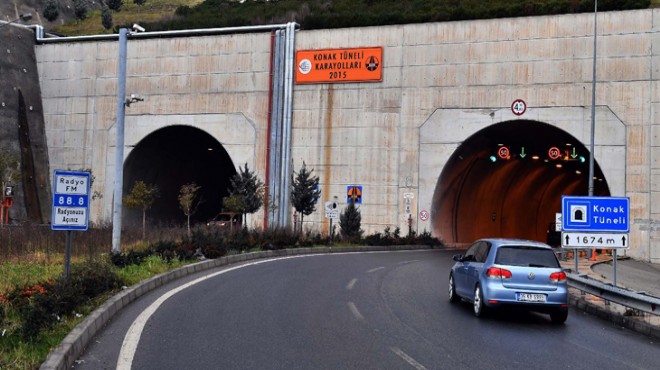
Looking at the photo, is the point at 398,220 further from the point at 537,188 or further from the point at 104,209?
the point at 537,188

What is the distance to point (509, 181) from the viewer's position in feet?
186

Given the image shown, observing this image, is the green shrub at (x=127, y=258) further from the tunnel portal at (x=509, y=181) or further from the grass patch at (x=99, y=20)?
the grass patch at (x=99, y=20)

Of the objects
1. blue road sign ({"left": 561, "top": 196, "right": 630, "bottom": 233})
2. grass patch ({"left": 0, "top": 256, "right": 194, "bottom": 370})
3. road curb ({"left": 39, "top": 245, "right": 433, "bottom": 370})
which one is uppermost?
blue road sign ({"left": 561, "top": 196, "right": 630, "bottom": 233})

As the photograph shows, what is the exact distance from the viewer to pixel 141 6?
282ft

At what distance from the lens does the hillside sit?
4319 cm

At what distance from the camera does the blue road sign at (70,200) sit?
12.9 metres

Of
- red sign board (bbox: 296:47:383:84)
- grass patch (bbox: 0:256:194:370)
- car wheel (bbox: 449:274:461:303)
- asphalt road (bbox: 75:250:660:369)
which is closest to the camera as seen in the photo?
grass patch (bbox: 0:256:194:370)

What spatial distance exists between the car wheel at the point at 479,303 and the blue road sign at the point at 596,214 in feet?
15.0

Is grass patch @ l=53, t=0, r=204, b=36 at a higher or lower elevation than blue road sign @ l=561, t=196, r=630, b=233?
higher

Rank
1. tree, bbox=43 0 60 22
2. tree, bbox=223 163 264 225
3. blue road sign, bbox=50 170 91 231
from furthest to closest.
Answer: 1. tree, bbox=43 0 60 22
2. tree, bbox=223 163 264 225
3. blue road sign, bbox=50 170 91 231

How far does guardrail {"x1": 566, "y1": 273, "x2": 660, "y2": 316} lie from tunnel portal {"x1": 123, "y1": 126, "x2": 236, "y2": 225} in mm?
32733

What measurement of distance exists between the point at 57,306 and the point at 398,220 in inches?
1308

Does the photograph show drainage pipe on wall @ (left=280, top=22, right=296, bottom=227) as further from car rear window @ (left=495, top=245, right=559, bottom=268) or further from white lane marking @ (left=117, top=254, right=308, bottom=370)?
car rear window @ (left=495, top=245, right=559, bottom=268)

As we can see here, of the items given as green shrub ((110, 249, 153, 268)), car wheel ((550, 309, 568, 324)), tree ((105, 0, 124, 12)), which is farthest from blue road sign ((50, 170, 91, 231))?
tree ((105, 0, 124, 12))
